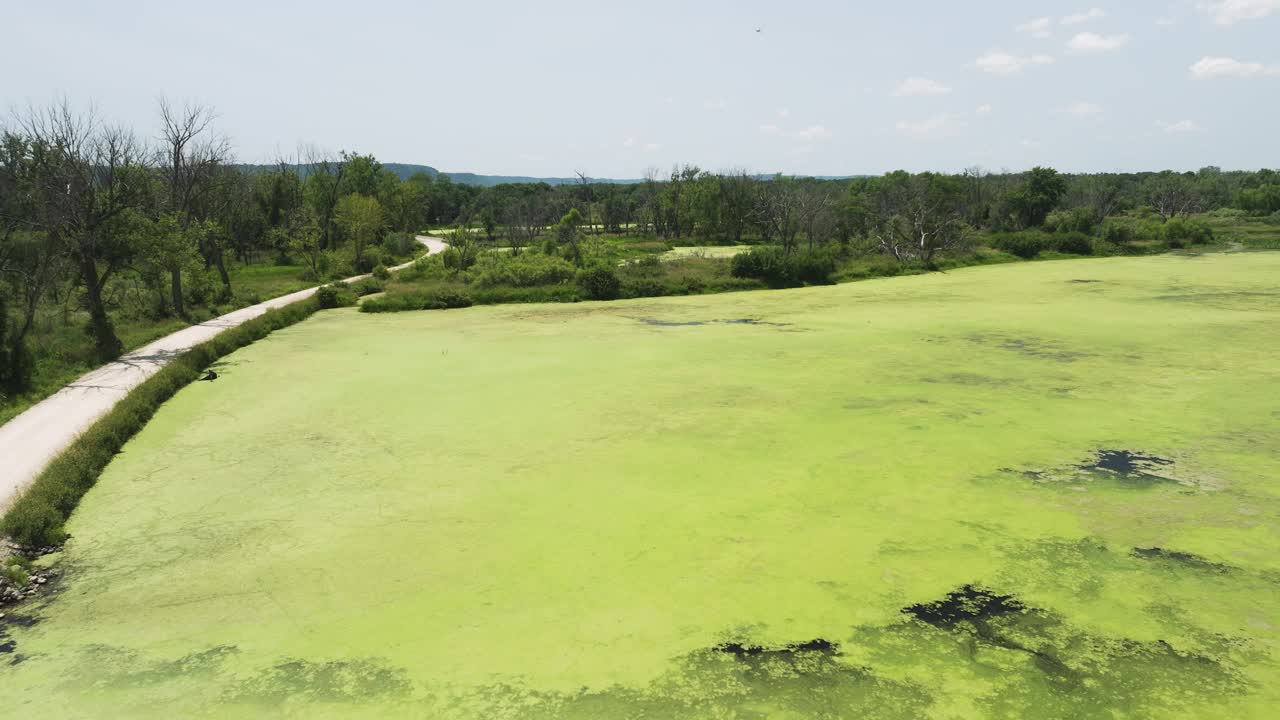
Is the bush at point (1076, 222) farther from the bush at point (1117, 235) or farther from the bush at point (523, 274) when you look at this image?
the bush at point (523, 274)

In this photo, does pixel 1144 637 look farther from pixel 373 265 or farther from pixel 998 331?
pixel 373 265

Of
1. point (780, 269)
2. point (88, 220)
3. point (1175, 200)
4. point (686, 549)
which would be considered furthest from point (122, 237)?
point (1175, 200)

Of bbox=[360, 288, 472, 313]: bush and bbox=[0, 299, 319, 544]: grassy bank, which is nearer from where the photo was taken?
bbox=[0, 299, 319, 544]: grassy bank

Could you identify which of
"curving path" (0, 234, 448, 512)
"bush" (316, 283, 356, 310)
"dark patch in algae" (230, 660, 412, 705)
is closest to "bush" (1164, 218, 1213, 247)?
"bush" (316, 283, 356, 310)

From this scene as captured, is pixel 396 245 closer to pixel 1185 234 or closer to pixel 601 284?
pixel 601 284

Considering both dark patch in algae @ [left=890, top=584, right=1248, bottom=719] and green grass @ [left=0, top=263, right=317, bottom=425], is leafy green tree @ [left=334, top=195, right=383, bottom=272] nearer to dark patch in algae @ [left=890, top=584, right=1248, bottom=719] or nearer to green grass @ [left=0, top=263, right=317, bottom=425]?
green grass @ [left=0, top=263, right=317, bottom=425]

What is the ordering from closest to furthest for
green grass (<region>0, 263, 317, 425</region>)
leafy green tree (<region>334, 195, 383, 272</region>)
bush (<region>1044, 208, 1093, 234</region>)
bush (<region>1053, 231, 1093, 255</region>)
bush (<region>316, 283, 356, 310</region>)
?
green grass (<region>0, 263, 317, 425</region>)
bush (<region>316, 283, 356, 310</region>)
leafy green tree (<region>334, 195, 383, 272</region>)
bush (<region>1053, 231, 1093, 255</region>)
bush (<region>1044, 208, 1093, 234</region>)
